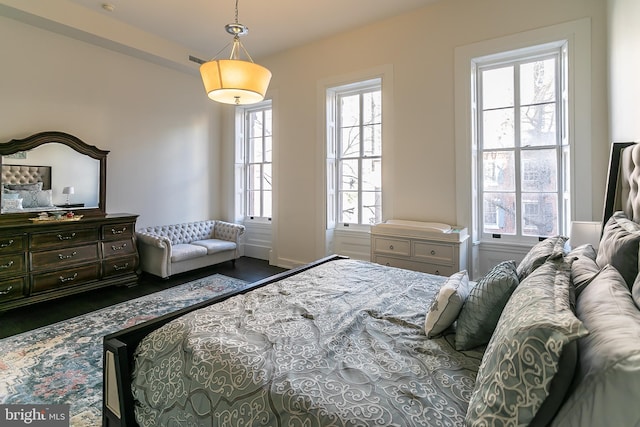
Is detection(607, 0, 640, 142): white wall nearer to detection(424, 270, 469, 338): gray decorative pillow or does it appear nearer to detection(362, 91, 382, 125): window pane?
detection(424, 270, 469, 338): gray decorative pillow

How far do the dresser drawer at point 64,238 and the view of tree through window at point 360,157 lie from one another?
344 cm

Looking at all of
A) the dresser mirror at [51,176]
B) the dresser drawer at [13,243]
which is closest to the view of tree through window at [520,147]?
the dresser mirror at [51,176]

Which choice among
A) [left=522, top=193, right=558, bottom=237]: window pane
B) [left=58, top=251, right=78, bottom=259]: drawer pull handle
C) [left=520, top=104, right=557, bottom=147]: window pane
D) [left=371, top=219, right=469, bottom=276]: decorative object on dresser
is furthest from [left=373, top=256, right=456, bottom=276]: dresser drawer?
[left=58, top=251, right=78, bottom=259]: drawer pull handle

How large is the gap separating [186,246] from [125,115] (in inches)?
87.5

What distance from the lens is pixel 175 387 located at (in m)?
1.29

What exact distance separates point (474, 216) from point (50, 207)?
211 inches

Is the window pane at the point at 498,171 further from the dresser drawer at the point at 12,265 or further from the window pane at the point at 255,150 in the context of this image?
the dresser drawer at the point at 12,265

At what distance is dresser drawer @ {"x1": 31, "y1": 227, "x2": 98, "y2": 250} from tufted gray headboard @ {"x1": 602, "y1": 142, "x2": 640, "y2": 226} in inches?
207

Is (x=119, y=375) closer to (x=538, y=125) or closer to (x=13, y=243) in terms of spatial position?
(x=13, y=243)

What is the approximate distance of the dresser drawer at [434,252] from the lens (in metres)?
3.51

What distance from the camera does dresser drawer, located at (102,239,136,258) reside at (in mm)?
4141

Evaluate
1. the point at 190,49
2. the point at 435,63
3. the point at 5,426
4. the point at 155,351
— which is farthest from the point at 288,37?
the point at 5,426

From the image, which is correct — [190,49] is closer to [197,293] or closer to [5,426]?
[197,293]

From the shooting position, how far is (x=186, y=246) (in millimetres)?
4934
